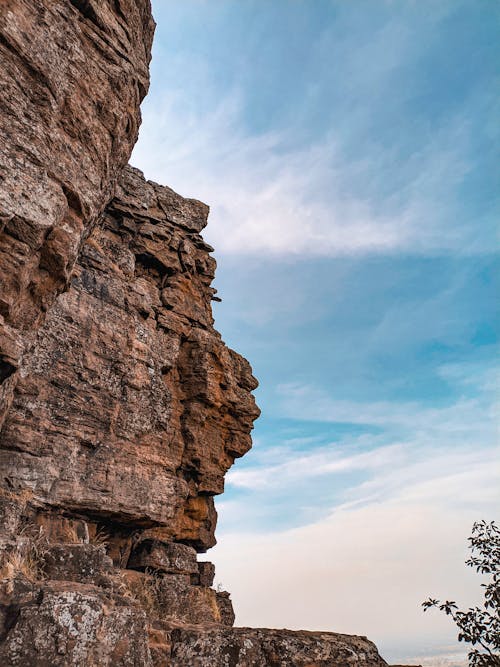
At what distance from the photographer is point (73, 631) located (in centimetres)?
654

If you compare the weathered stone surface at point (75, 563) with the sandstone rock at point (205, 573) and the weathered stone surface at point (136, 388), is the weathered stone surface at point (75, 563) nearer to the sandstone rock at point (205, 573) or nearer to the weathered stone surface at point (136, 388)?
the weathered stone surface at point (136, 388)

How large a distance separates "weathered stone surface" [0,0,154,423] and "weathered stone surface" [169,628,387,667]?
197 inches

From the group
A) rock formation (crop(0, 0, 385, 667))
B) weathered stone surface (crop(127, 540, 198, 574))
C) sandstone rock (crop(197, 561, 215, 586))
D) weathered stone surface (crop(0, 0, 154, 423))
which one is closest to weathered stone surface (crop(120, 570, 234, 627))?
rock formation (crop(0, 0, 385, 667))

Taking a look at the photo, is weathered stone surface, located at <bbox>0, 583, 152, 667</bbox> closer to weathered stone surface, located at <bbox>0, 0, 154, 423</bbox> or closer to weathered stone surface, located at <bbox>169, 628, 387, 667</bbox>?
weathered stone surface, located at <bbox>169, 628, 387, 667</bbox>

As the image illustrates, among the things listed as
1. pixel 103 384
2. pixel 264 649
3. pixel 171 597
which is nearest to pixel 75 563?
pixel 264 649

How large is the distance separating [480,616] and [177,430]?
955cm

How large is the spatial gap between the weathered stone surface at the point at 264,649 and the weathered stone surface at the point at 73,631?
97 centimetres

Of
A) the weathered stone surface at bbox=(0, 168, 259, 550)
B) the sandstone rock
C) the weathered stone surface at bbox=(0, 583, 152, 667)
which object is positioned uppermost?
the weathered stone surface at bbox=(0, 168, 259, 550)

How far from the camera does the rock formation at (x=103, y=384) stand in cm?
769

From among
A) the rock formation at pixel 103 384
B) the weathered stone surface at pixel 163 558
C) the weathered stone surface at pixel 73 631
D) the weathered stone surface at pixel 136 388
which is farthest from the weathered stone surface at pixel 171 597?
the weathered stone surface at pixel 73 631

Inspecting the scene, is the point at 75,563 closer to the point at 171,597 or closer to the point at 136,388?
the point at 171,597

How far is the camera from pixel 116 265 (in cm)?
1720

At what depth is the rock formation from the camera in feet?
25.2

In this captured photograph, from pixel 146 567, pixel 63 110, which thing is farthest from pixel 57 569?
pixel 63 110
